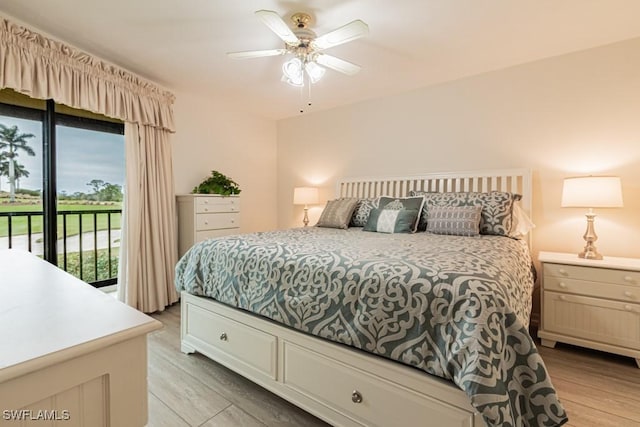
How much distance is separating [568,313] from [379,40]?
246 cm

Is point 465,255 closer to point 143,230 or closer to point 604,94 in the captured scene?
point 604,94

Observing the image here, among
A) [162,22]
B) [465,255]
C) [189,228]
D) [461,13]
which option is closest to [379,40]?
[461,13]

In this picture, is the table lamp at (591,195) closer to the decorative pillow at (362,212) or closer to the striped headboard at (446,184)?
the striped headboard at (446,184)

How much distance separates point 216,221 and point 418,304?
8.87ft

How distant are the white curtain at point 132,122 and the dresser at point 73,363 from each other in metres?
2.28

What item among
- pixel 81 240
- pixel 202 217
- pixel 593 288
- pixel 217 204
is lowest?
pixel 593 288

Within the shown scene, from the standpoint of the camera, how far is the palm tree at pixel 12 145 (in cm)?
235

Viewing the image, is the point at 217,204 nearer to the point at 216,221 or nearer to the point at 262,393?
the point at 216,221

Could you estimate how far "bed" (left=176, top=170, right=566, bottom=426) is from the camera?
41.4 inches

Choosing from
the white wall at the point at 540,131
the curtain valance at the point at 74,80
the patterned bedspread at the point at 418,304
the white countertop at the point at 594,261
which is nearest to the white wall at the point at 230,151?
the curtain valance at the point at 74,80

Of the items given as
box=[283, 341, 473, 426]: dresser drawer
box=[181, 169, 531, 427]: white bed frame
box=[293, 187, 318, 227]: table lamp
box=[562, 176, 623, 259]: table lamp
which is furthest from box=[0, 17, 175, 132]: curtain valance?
box=[562, 176, 623, 259]: table lamp

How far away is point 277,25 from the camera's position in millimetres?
1812

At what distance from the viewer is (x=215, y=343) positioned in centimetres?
195

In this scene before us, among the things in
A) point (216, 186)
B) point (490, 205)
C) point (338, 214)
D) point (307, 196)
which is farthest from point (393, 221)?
point (216, 186)
